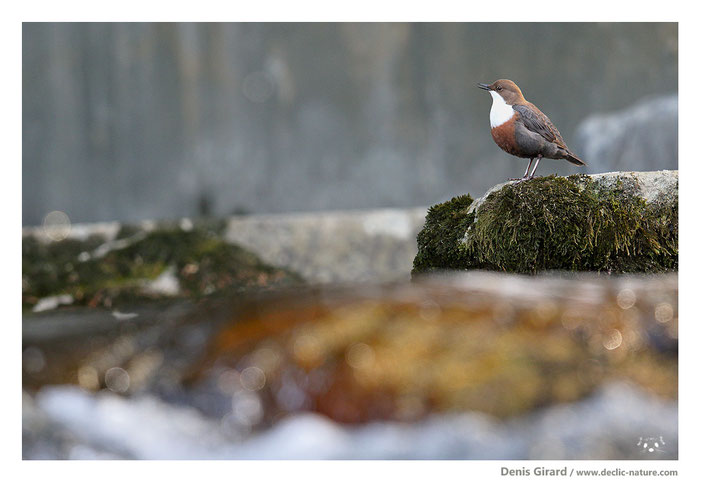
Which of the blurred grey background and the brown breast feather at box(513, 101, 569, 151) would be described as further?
the blurred grey background

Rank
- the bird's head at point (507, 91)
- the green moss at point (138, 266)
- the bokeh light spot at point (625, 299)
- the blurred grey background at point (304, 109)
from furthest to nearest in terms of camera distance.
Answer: the blurred grey background at point (304, 109) < the green moss at point (138, 266) < the bird's head at point (507, 91) < the bokeh light spot at point (625, 299)

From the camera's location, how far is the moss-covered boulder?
244 cm

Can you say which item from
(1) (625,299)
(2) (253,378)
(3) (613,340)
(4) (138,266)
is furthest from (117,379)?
(4) (138,266)

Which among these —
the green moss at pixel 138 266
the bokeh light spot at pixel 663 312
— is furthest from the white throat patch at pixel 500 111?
the green moss at pixel 138 266

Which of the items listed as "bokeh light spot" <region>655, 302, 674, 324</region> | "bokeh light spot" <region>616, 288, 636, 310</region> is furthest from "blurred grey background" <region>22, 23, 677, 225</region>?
"bokeh light spot" <region>655, 302, 674, 324</region>

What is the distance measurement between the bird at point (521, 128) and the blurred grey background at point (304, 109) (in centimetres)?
279

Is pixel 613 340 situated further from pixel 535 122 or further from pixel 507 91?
pixel 507 91

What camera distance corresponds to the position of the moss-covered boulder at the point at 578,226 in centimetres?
244

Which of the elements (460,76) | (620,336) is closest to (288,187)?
(460,76)

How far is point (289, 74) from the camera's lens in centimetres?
564

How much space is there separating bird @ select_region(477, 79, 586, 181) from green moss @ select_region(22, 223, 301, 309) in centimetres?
316

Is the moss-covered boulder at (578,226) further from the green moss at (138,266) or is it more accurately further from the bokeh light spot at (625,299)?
the green moss at (138,266)

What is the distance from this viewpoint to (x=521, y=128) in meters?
2.66

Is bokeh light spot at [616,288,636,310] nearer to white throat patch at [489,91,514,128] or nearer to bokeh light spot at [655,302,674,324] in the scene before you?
bokeh light spot at [655,302,674,324]
